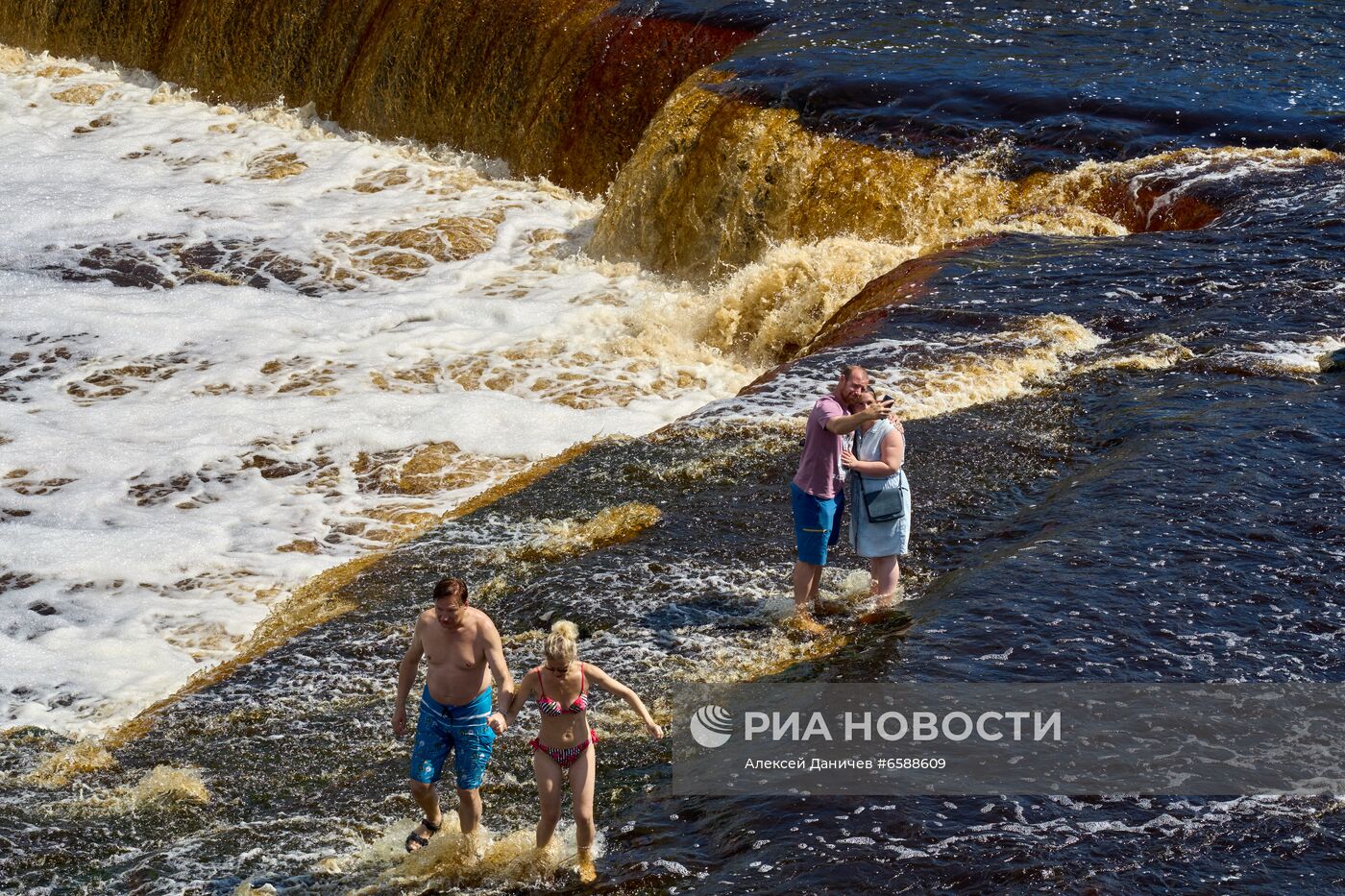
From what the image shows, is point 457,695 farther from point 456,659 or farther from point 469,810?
point 469,810

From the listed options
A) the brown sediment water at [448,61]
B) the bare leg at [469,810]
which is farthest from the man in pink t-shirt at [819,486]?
the brown sediment water at [448,61]

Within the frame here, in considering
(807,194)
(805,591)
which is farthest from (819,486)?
(807,194)

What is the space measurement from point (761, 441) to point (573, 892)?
467 centimetres

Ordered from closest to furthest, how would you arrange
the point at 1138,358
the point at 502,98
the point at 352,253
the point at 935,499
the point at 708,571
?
the point at 708,571, the point at 935,499, the point at 1138,358, the point at 352,253, the point at 502,98

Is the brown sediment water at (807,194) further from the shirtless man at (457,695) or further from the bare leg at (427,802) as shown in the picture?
the bare leg at (427,802)

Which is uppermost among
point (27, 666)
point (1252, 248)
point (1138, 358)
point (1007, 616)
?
point (1252, 248)

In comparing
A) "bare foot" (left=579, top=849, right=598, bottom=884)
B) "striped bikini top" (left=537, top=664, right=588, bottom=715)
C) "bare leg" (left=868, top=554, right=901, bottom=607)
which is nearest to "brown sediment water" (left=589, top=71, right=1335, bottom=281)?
"bare leg" (left=868, top=554, right=901, bottom=607)

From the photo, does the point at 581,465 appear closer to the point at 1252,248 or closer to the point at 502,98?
the point at 1252,248

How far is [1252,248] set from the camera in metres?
12.6

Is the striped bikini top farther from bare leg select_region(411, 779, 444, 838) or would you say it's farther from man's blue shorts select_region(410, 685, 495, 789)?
bare leg select_region(411, 779, 444, 838)

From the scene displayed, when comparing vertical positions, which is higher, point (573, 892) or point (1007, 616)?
point (1007, 616)

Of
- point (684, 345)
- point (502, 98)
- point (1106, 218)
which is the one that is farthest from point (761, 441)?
point (502, 98)

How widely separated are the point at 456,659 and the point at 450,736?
13.1 inches

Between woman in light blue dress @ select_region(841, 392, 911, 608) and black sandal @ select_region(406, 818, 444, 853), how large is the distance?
2.62 meters
